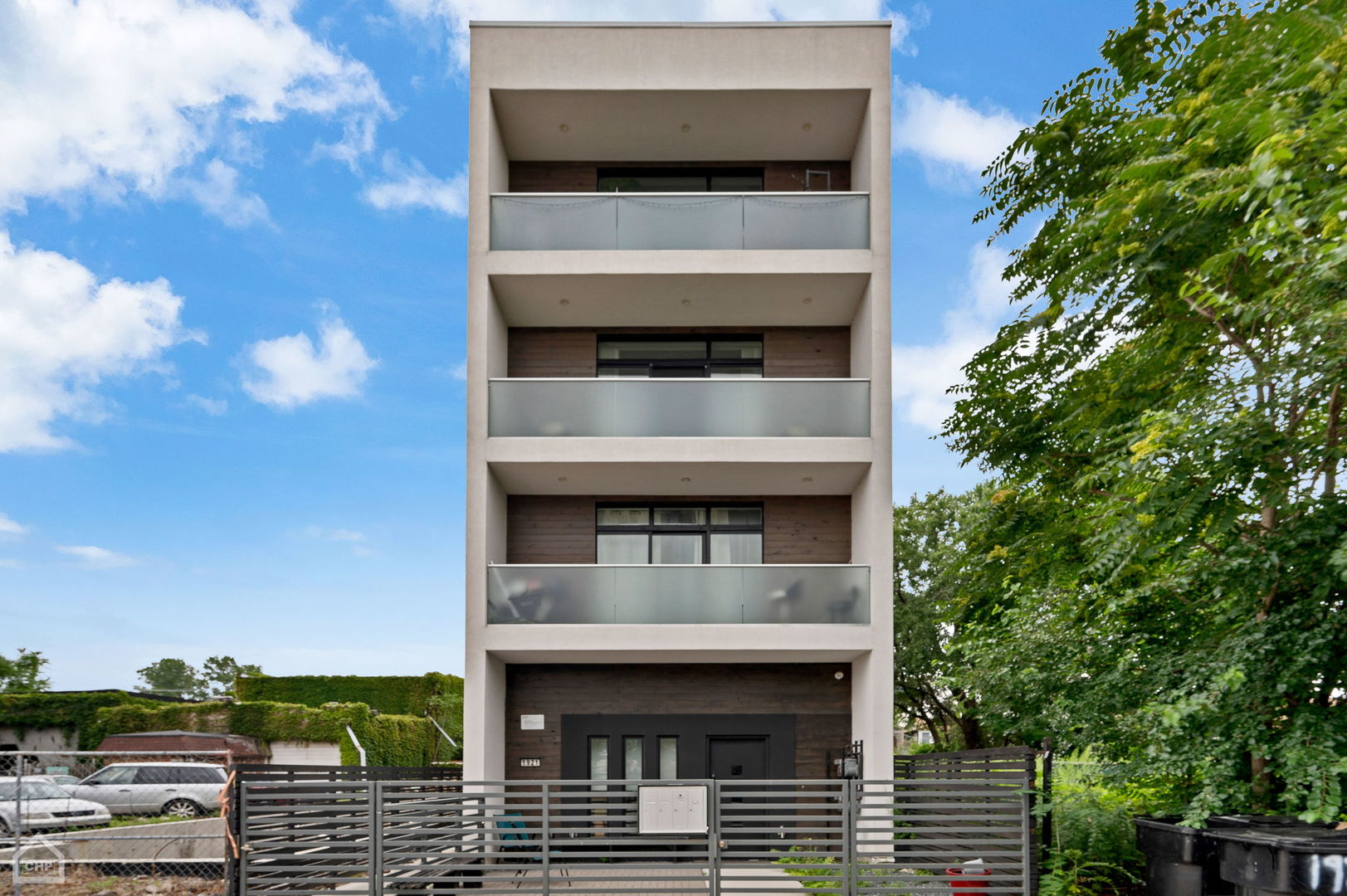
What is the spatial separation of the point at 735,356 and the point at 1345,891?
494 inches

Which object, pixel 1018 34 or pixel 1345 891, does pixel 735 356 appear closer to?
pixel 1018 34

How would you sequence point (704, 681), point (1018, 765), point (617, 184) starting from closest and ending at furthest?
point (1018, 765) → point (704, 681) → point (617, 184)

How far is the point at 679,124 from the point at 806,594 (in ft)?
27.1

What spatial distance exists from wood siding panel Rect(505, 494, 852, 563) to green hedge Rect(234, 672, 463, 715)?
66.2ft

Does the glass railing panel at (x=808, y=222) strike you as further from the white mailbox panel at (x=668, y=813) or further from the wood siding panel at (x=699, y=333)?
the white mailbox panel at (x=668, y=813)

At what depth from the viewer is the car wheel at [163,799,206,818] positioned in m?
22.7

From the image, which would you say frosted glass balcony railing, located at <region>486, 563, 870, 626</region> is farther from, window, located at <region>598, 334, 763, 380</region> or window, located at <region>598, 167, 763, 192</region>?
window, located at <region>598, 167, 763, 192</region>

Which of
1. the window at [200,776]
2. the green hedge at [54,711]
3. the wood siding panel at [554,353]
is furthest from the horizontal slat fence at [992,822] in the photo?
the green hedge at [54,711]

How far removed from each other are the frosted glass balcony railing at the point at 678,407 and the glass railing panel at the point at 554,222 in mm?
2291

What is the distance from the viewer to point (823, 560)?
18.8 metres

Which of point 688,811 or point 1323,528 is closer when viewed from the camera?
point 1323,528

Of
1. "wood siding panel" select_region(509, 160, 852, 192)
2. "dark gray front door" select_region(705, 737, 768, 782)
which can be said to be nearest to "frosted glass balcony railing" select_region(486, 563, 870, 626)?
"dark gray front door" select_region(705, 737, 768, 782)

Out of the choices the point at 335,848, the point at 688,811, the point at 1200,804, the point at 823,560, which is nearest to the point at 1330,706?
the point at 1200,804

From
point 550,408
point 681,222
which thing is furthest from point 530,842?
point 681,222
